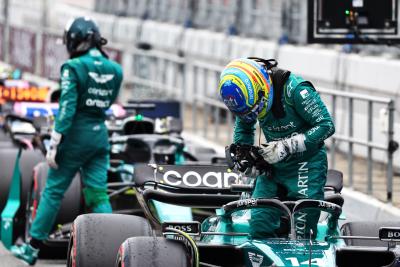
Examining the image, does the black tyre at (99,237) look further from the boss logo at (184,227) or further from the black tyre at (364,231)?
the black tyre at (364,231)

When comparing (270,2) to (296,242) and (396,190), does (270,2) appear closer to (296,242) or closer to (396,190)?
(396,190)

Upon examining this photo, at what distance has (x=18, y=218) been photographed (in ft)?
44.1

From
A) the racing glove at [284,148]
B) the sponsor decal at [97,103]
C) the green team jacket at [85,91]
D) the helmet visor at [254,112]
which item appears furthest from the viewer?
the sponsor decal at [97,103]

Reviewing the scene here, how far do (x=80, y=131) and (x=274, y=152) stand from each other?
3653 millimetres

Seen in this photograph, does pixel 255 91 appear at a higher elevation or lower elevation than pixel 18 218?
higher

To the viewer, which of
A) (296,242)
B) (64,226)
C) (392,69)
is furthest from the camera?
(392,69)

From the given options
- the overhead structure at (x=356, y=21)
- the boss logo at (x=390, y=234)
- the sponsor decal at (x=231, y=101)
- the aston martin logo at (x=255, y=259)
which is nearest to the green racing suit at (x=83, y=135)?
the overhead structure at (x=356, y=21)

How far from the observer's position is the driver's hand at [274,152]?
29.7ft

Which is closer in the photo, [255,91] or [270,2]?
[255,91]

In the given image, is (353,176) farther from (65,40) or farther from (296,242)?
(296,242)

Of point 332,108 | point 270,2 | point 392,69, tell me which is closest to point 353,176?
point 332,108

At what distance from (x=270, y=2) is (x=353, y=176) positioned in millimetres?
9611

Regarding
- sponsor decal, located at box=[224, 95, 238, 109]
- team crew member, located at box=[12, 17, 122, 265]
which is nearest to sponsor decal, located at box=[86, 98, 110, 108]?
team crew member, located at box=[12, 17, 122, 265]

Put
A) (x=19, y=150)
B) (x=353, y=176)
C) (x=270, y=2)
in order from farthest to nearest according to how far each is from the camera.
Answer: (x=270, y=2) → (x=353, y=176) → (x=19, y=150)
